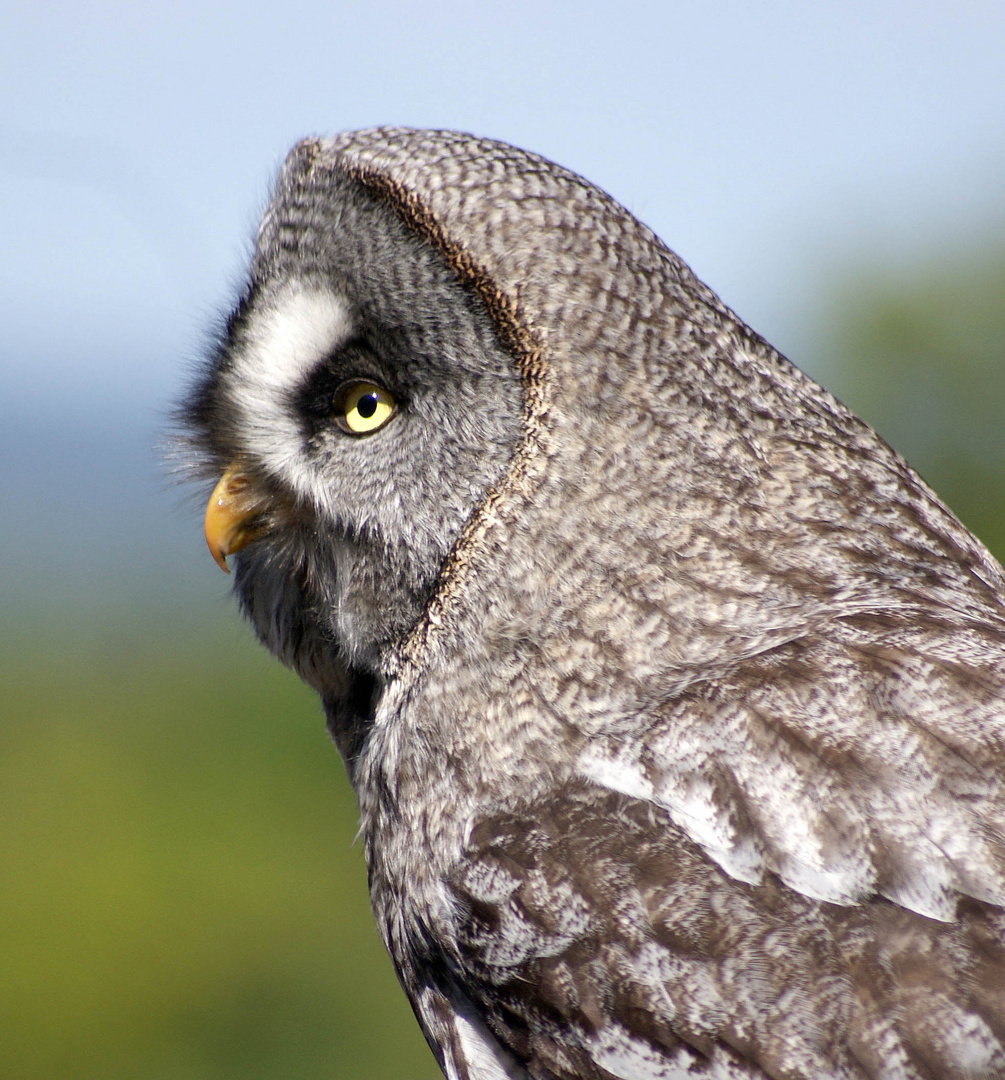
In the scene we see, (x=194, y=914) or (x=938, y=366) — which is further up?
(x=938, y=366)

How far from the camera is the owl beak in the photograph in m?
2.37

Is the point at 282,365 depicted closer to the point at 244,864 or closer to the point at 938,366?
the point at 938,366

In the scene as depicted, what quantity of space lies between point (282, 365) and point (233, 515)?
0.29 m

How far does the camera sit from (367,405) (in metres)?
2.20

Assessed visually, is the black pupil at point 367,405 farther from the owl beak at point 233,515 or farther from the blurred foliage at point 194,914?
the blurred foliage at point 194,914

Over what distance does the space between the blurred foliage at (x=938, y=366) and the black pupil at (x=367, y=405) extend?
9065 millimetres

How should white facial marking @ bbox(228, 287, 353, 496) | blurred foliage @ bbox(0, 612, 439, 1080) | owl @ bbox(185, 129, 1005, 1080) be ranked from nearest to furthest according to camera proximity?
owl @ bbox(185, 129, 1005, 1080) → white facial marking @ bbox(228, 287, 353, 496) → blurred foliage @ bbox(0, 612, 439, 1080)

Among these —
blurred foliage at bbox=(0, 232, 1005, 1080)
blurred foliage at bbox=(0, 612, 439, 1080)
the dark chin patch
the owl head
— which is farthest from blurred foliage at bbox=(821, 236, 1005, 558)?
the owl head

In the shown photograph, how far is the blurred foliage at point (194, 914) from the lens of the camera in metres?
10.2

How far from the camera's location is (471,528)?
2080mm

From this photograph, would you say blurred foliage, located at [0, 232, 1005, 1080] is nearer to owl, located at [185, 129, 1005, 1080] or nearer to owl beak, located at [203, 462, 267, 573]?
owl beak, located at [203, 462, 267, 573]

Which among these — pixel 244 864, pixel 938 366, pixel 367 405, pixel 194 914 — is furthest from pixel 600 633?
pixel 244 864

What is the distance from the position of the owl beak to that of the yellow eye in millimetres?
266

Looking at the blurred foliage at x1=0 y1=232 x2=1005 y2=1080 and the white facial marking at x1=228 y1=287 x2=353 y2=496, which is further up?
the white facial marking at x1=228 y1=287 x2=353 y2=496
